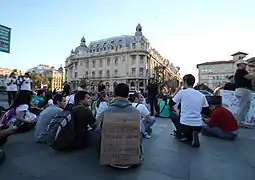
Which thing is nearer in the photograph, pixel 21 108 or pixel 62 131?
pixel 62 131

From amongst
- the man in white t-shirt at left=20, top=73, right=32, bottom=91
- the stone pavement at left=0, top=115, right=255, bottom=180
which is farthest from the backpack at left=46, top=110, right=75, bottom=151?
the man in white t-shirt at left=20, top=73, right=32, bottom=91

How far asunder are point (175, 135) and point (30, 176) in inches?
155

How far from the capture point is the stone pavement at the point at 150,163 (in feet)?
10.8

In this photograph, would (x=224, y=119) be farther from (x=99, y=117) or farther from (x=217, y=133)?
(x=99, y=117)

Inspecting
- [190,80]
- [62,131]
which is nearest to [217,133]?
[190,80]

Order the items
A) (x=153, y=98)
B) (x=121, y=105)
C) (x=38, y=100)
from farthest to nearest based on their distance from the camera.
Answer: (x=153, y=98)
(x=38, y=100)
(x=121, y=105)

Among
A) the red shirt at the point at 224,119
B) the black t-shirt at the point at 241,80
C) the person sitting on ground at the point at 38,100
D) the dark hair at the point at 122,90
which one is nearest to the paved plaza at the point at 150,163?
the red shirt at the point at 224,119

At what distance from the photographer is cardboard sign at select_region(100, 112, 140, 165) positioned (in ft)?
11.1

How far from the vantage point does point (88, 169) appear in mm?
3557

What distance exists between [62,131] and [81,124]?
36 cm

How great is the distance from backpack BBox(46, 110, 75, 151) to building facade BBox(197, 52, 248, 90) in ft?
348

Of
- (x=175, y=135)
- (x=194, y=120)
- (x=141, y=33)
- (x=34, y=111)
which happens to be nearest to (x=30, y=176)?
(x=194, y=120)

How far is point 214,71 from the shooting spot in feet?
351

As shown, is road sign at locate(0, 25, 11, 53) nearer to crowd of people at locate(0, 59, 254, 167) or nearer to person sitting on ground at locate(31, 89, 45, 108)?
person sitting on ground at locate(31, 89, 45, 108)
